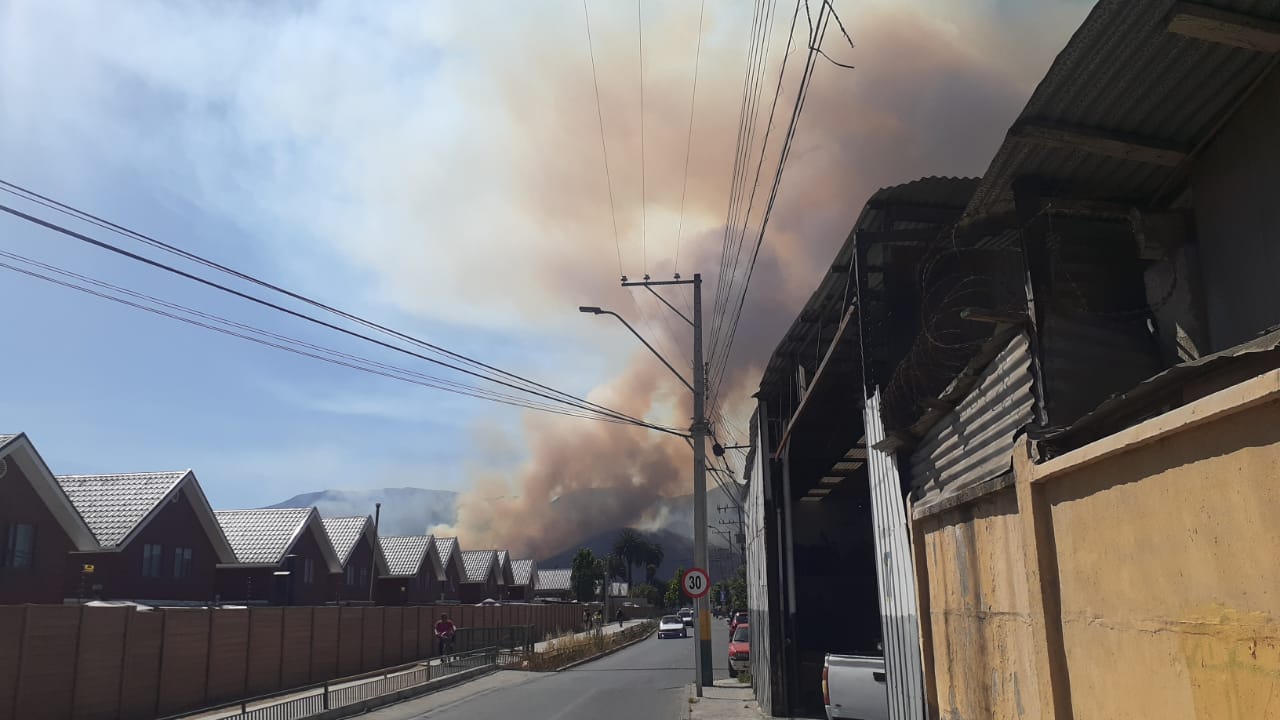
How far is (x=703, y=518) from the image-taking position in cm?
2302

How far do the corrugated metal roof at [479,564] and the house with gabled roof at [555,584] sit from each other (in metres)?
34.8

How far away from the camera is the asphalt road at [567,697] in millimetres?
17625

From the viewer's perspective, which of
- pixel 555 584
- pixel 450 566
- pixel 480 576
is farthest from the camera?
pixel 555 584

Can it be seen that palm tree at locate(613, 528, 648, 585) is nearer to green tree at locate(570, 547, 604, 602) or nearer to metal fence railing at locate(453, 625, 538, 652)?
green tree at locate(570, 547, 604, 602)

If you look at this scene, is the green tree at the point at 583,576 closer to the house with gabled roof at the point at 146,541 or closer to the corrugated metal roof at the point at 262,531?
the corrugated metal roof at the point at 262,531

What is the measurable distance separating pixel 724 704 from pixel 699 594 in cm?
293

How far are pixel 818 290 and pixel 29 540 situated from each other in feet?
80.2

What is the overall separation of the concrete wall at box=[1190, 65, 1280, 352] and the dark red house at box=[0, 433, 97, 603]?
91.6 feet

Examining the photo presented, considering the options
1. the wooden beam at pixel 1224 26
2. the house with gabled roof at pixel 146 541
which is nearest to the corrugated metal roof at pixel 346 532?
the house with gabled roof at pixel 146 541

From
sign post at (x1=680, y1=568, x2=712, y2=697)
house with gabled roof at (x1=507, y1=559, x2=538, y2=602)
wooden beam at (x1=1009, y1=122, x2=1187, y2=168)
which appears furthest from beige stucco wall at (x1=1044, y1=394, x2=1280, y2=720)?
house with gabled roof at (x1=507, y1=559, x2=538, y2=602)

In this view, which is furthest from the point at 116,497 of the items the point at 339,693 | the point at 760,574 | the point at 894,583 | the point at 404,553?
the point at 894,583

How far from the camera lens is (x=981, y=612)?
6043 mm

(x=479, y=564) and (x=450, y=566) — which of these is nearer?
(x=450, y=566)

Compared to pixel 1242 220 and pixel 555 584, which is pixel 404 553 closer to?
pixel 1242 220
